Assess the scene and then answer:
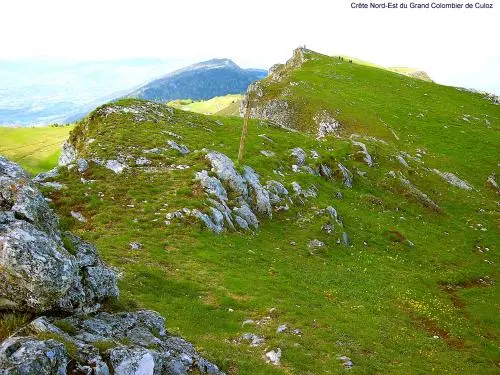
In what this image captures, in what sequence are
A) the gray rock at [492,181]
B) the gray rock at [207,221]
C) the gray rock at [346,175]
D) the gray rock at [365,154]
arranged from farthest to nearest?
the gray rock at [492,181]
the gray rock at [365,154]
the gray rock at [346,175]
the gray rock at [207,221]

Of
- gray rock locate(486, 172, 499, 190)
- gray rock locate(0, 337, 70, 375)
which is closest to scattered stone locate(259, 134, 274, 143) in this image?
gray rock locate(486, 172, 499, 190)

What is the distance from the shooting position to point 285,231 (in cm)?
4103

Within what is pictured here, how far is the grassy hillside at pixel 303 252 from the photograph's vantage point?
24.3m

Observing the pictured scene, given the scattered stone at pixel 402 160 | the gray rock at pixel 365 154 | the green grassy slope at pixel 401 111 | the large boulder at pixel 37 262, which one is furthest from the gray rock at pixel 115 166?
the green grassy slope at pixel 401 111

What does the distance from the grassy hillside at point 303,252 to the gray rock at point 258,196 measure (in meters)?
1.53

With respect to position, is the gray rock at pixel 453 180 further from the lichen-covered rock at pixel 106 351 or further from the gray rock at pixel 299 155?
the lichen-covered rock at pixel 106 351

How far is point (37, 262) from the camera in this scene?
13227 millimetres

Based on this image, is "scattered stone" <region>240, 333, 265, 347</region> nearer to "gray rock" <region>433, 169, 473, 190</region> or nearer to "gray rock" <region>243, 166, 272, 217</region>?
"gray rock" <region>243, 166, 272, 217</region>

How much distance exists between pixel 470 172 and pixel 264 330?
67275mm

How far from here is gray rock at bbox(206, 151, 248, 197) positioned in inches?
1641

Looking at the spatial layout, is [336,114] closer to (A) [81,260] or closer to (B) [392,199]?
(B) [392,199]

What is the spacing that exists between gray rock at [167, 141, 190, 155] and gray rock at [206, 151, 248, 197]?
6219 mm

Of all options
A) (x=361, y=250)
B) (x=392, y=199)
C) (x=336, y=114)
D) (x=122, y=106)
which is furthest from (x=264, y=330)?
(x=336, y=114)

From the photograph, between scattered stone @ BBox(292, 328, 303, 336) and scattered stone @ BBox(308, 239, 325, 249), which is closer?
scattered stone @ BBox(292, 328, 303, 336)
